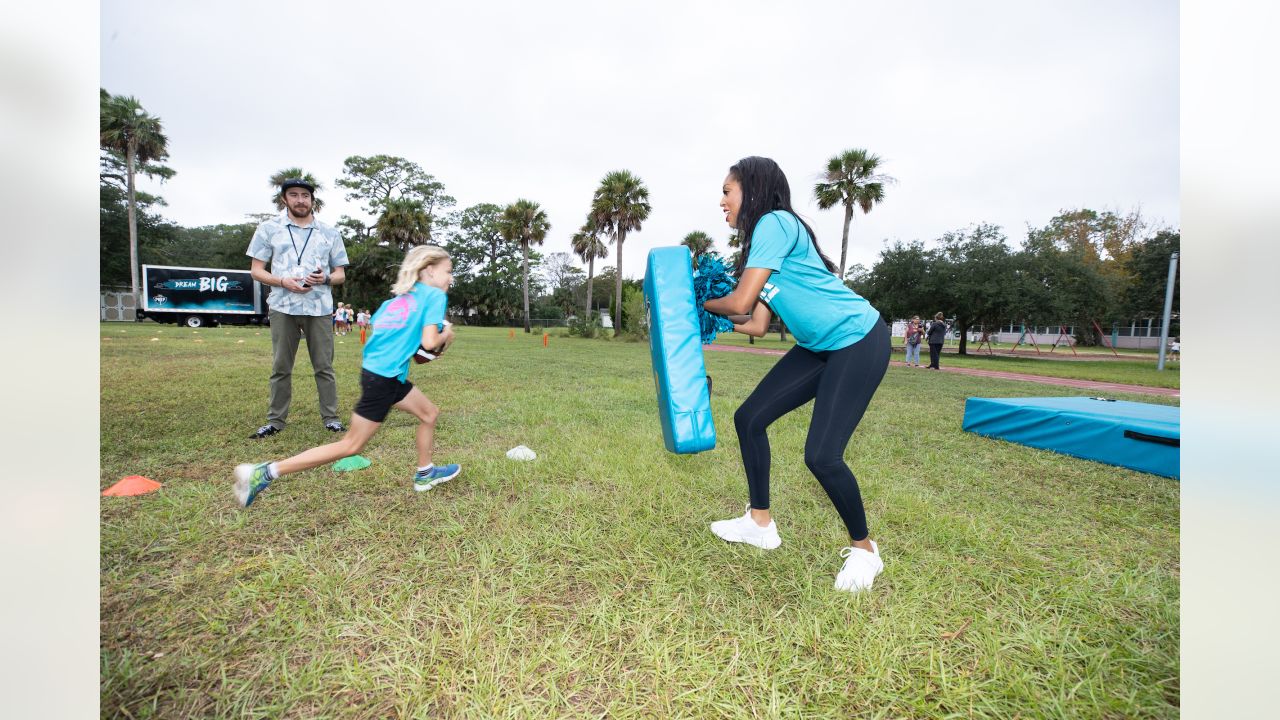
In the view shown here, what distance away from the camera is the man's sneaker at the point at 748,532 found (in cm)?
272

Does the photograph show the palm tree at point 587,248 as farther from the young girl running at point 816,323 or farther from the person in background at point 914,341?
the young girl running at point 816,323

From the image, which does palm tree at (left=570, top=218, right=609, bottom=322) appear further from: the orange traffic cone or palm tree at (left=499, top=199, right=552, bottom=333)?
the orange traffic cone

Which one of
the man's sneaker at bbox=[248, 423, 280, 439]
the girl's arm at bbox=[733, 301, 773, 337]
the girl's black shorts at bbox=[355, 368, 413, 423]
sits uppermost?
the girl's arm at bbox=[733, 301, 773, 337]

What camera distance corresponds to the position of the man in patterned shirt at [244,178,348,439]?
446cm

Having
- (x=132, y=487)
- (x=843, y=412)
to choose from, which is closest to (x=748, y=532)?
(x=843, y=412)

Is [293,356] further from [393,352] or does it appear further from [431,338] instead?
[431,338]

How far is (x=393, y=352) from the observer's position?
308cm

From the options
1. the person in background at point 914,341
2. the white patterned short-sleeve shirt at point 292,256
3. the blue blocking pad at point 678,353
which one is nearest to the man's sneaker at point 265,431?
the white patterned short-sleeve shirt at point 292,256

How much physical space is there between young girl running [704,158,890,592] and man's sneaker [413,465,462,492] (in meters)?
2.17

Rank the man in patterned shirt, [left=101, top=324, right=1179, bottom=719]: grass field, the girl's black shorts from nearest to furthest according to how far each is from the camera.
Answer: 1. [left=101, top=324, right=1179, bottom=719]: grass field
2. the girl's black shorts
3. the man in patterned shirt

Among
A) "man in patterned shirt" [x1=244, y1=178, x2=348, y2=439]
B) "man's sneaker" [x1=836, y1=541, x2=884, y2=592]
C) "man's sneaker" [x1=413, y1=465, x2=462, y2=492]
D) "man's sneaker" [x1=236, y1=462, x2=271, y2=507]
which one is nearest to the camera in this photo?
"man's sneaker" [x1=836, y1=541, x2=884, y2=592]

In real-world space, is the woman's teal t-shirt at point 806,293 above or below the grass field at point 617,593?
above

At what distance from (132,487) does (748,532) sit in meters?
3.72

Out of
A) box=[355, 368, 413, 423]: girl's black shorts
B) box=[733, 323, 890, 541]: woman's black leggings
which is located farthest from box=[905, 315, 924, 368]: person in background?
box=[355, 368, 413, 423]: girl's black shorts
